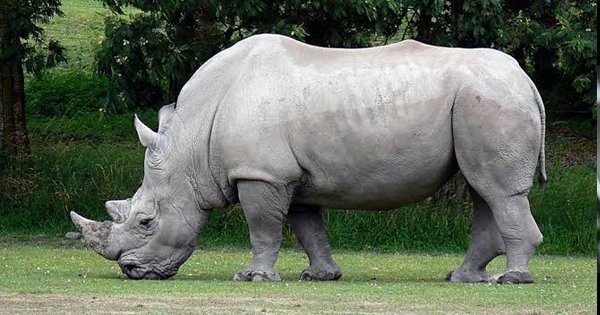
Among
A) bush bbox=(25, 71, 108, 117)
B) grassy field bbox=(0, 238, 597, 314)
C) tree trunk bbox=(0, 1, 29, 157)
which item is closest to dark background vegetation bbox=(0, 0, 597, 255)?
tree trunk bbox=(0, 1, 29, 157)

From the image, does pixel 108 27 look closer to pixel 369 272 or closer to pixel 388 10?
pixel 388 10

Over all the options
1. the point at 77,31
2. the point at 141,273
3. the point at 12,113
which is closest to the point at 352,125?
the point at 141,273

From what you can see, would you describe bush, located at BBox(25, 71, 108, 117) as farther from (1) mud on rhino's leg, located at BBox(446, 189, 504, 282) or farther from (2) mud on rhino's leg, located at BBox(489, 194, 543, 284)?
(2) mud on rhino's leg, located at BBox(489, 194, 543, 284)

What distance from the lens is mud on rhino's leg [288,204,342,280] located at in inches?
585

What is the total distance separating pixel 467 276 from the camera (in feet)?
47.9

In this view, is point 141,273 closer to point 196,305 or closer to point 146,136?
point 146,136

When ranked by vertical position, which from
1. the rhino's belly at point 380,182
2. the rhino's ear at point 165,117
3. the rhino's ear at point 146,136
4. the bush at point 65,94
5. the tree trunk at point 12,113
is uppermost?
the rhino's ear at point 165,117

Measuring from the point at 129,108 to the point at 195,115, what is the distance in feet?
20.2

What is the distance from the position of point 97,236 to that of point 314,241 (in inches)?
81.1

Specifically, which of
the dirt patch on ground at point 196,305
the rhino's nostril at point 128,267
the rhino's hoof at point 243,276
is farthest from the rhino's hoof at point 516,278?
the rhino's nostril at point 128,267

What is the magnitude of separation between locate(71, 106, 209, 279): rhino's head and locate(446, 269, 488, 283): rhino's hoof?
7.85ft

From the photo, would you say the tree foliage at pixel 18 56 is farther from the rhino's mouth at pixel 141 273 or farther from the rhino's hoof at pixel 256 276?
the rhino's hoof at pixel 256 276

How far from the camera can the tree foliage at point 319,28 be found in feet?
63.4

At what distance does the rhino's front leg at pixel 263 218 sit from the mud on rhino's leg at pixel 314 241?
0.51 meters
